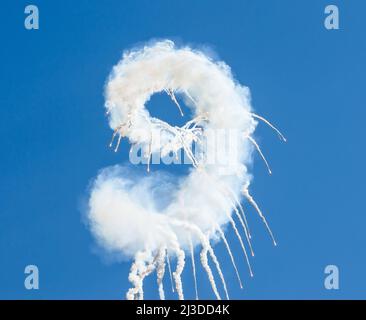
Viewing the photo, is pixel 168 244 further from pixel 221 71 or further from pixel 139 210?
pixel 221 71

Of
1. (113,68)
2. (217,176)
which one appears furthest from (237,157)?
(113,68)
